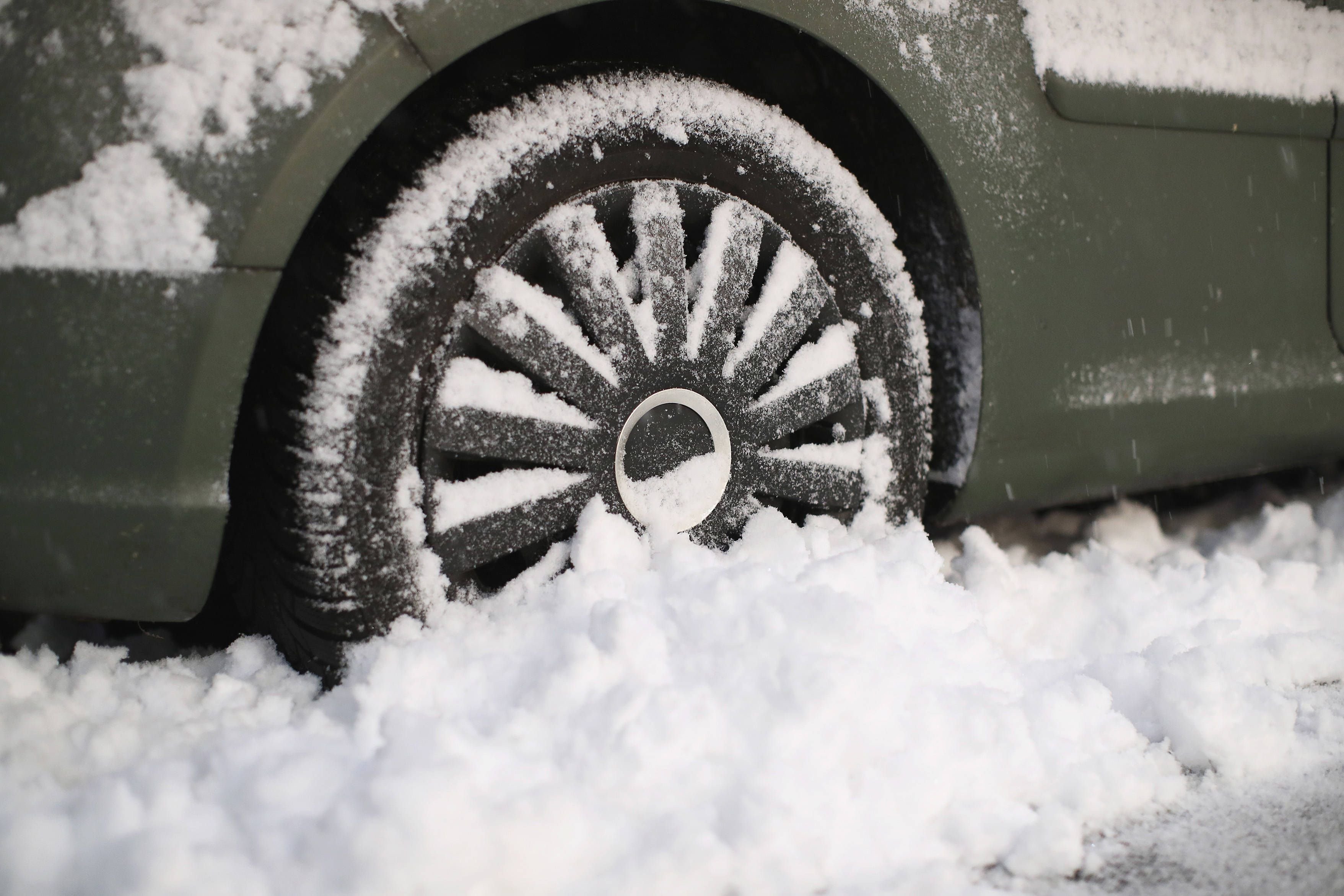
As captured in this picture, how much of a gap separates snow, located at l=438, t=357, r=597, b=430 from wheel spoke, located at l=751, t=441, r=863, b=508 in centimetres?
35

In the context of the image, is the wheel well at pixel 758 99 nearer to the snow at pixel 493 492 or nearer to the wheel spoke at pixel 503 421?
the wheel spoke at pixel 503 421

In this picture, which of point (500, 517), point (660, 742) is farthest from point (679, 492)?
point (660, 742)

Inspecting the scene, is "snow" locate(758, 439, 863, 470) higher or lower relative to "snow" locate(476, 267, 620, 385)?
lower

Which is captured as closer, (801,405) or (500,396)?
(500,396)

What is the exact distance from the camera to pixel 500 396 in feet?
5.13

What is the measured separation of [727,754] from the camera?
132 cm

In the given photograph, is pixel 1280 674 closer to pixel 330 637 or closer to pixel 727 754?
pixel 727 754

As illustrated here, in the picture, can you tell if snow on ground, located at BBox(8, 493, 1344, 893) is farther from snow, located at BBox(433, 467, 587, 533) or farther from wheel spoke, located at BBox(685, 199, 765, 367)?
wheel spoke, located at BBox(685, 199, 765, 367)

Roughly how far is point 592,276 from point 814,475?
0.55 metres

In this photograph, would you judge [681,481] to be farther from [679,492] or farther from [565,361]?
[565,361]

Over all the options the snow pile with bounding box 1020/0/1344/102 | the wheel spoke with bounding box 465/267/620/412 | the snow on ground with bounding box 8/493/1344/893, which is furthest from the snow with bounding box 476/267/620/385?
the snow pile with bounding box 1020/0/1344/102

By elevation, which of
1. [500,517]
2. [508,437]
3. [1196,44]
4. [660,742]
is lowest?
[660,742]

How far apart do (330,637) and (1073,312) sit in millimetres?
1463

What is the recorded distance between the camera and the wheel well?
150 cm
